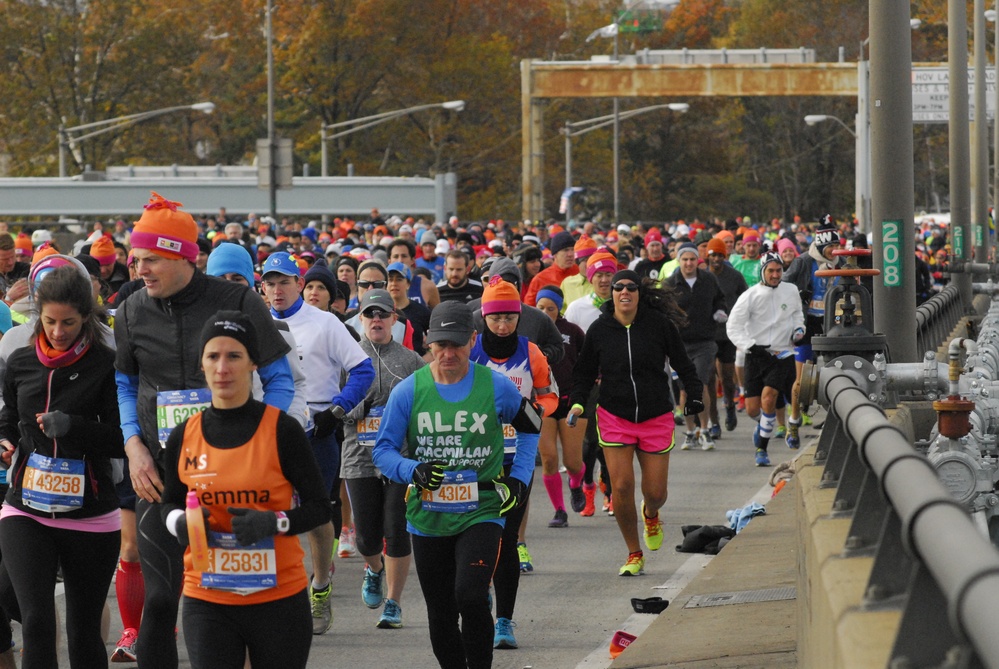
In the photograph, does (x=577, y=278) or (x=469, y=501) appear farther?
(x=577, y=278)

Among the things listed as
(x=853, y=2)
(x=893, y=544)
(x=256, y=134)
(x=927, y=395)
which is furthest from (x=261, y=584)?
(x=853, y=2)

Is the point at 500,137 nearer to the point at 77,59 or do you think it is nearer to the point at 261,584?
the point at 77,59

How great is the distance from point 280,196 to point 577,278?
3352 cm

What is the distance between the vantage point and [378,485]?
909 cm

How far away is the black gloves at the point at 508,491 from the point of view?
698 cm

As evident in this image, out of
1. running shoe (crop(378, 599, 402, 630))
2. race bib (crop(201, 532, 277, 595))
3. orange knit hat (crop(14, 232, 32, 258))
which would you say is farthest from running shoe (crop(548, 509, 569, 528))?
orange knit hat (crop(14, 232, 32, 258))

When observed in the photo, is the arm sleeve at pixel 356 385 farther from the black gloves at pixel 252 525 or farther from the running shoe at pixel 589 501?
the running shoe at pixel 589 501

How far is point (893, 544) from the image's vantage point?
3691mm

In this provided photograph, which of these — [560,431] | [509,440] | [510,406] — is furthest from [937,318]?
Answer: [510,406]

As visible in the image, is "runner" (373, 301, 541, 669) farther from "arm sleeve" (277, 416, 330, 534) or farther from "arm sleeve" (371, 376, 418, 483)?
"arm sleeve" (277, 416, 330, 534)

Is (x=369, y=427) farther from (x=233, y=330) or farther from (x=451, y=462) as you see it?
(x=233, y=330)

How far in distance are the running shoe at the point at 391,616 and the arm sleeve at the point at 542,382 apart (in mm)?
1314

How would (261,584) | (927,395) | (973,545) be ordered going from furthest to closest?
(927,395) → (261,584) → (973,545)

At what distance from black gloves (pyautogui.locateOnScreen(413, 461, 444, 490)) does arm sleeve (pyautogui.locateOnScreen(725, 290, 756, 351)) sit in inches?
390
